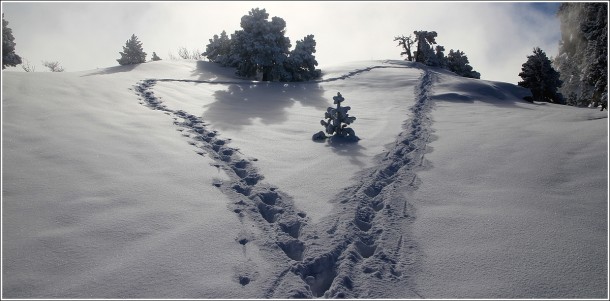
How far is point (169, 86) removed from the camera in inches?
365

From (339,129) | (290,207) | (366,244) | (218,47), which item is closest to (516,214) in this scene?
(366,244)

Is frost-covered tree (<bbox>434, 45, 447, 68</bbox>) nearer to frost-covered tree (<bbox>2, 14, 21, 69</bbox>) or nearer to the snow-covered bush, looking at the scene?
the snow-covered bush

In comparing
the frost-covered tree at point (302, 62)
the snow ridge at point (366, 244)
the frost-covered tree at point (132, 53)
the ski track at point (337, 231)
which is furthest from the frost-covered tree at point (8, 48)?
the snow ridge at point (366, 244)

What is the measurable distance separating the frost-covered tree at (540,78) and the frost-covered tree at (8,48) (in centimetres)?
1999

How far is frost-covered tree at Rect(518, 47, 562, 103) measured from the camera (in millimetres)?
12555

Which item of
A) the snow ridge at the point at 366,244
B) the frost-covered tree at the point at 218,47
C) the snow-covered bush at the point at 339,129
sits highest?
the frost-covered tree at the point at 218,47

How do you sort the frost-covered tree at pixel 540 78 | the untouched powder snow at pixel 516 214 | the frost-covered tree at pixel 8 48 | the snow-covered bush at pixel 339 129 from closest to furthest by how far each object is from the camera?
the untouched powder snow at pixel 516 214 → the snow-covered bush at pixel 339 129 → the frost-covered tree at pixel 540 78 → the frost-covered tree at pixel 8 48

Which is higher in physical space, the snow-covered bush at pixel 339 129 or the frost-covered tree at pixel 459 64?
the frost-covered tree at pixel 459 64

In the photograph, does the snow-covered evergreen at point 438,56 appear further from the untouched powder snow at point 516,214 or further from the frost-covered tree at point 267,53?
the untouched powder snow at point 516,214

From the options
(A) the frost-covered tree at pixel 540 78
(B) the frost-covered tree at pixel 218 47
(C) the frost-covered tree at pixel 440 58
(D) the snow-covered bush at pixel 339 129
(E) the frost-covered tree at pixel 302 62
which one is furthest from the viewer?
(C) the frost-covered tree at pixel 440 58

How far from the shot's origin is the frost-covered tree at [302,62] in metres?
13.0

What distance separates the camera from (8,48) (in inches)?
561

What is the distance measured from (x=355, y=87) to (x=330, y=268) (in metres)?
9.56

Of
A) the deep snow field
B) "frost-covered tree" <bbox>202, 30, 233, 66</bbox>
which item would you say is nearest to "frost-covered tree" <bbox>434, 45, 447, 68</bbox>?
"frost-covered tree" <bbox>202, 30, 233, 66</bbox>
